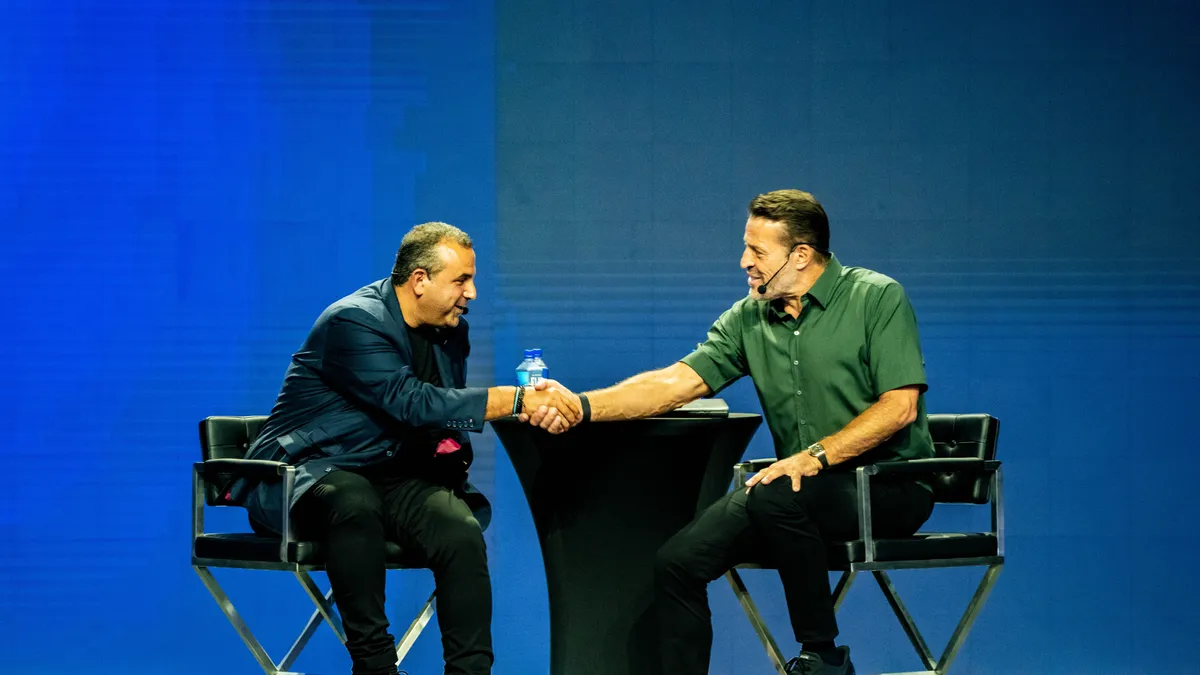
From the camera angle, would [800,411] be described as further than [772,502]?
Yes

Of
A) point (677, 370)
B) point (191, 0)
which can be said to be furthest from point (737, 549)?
point (191, 0)

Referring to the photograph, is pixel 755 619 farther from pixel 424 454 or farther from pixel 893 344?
pixel 424 454

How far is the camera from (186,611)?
4.51 meters

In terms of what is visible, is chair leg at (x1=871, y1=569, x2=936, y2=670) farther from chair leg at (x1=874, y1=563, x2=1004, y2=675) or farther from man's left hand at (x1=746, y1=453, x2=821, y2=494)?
man's left hand at (x1=746, y1=453, x2=821, y2=494)

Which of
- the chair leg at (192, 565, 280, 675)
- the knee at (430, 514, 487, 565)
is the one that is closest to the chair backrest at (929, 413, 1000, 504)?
the knee at (430, 514, 487, 565)

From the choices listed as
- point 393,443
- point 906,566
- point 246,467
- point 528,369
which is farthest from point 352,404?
point 906,566

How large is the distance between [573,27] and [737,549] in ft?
7.07

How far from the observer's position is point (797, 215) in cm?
344

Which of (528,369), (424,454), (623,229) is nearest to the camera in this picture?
(424,454)

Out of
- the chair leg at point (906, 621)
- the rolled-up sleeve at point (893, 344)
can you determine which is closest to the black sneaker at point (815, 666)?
the chair leg at point (906, 621)

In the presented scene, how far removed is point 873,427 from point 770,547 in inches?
17.3

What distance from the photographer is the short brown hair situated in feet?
11.3

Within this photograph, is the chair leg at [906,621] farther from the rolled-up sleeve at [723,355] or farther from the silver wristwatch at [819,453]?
the rolled-up sleeve at [723,355]

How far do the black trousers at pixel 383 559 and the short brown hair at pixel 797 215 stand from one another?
116cm
